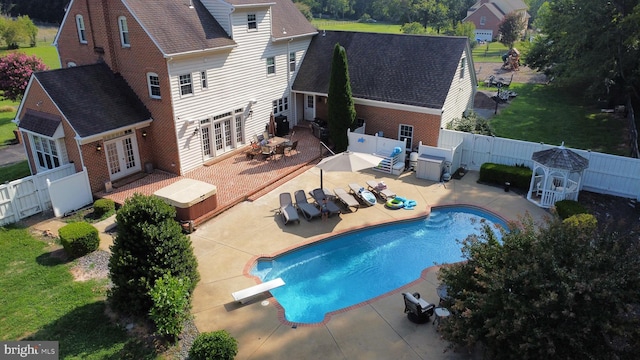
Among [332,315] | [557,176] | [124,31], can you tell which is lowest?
[332,315]

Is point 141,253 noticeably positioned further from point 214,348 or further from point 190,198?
point 190,198

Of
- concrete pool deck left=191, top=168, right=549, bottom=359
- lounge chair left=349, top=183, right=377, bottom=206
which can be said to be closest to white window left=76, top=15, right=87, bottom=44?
concrete pool deck left=191, top=168, right=549, bottom=359

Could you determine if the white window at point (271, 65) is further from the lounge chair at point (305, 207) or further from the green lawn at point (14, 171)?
the green lawn at point (14, 171)

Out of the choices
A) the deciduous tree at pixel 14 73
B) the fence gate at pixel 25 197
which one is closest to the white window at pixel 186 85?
the fence gate at pixel 25 197

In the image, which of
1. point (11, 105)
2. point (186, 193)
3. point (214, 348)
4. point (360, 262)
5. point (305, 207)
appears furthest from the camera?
point (11, 105)

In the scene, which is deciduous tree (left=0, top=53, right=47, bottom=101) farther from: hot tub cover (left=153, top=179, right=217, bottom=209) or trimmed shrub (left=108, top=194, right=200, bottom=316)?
trimmed shrub (left=108, top=194, right=200, bottom=316)

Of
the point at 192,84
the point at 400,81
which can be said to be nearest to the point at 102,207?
the point at 192,84
